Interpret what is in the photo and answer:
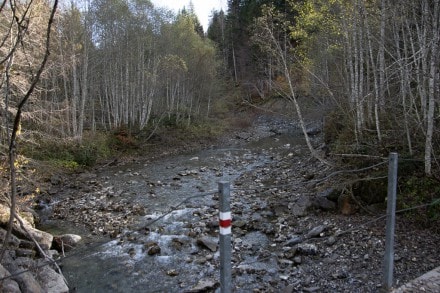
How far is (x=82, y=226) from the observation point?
1012cm

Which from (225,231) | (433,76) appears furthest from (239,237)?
(225,231)

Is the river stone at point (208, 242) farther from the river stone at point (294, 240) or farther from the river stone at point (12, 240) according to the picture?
the river stone at point (12, 240)

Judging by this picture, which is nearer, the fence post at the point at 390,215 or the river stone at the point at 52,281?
the fence post at the point at 390,215

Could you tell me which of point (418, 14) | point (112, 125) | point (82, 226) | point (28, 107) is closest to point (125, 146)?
point (112, 125)

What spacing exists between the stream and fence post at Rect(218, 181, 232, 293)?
0.30m

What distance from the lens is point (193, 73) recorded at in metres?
32.1

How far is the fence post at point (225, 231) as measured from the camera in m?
2.84

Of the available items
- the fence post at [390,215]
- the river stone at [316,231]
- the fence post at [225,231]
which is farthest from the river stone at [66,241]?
the fence post at [390,215]

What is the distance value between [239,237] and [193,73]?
25314 millimetres

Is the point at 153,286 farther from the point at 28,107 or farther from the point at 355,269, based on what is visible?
the point at 28,107

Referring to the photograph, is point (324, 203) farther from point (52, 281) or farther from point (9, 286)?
point (9, 286)

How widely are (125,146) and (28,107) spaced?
8.80 m

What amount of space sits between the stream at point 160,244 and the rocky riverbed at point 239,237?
2cm

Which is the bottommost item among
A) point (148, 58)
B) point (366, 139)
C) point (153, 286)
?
point (153, 286)
